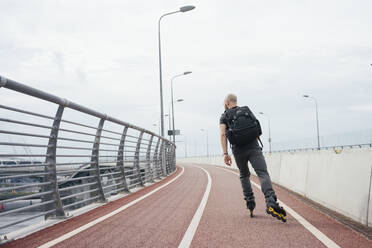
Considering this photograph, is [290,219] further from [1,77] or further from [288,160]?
[288,160]

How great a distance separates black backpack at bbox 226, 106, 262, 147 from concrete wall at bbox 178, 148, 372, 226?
158cm

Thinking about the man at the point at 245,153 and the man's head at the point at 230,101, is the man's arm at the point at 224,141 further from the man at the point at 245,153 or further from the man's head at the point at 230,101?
the man's head at the point at 230,101

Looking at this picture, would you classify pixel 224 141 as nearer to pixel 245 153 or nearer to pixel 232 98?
pixel 245 153

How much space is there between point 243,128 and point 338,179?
2140 mm

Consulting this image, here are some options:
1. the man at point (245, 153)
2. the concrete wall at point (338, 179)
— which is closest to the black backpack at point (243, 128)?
the man at point (245, 153)

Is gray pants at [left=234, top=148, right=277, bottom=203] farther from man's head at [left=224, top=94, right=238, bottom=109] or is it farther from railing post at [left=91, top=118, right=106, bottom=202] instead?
railing post at [left=91, top=118, right=106, bottom=202]

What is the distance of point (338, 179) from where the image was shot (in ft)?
22.6

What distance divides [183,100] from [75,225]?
134 feet

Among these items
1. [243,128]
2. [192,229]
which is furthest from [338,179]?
[192,229]

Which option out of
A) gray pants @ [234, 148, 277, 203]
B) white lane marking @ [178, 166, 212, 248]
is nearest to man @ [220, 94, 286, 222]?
gray pants @ [234, 148, 277, 203]

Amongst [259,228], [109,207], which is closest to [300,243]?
[259,228]

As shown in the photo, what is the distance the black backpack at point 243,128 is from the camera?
6027 millimetres

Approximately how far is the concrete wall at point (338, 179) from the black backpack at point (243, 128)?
1.58 meters

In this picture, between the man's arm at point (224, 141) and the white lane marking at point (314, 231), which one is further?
the man's arm at point (224, 141)
